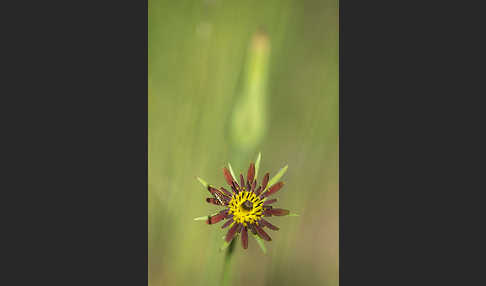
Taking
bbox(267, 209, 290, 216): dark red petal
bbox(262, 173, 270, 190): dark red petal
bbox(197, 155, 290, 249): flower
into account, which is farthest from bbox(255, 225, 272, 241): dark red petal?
bbox(262, 173, 270, 190): dark red petal

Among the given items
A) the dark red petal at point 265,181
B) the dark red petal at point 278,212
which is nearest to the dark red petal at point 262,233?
the dark red petal at point 278,212

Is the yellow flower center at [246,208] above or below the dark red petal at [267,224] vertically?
above

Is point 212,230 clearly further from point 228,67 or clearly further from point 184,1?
point 184,1

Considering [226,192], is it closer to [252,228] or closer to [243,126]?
[252,228]

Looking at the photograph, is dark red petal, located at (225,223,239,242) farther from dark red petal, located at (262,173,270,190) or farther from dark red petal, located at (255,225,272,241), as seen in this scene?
dark red petal, located at (262,173,270,190)

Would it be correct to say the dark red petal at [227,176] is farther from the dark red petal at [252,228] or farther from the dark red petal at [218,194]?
the dark red petal at [252,228]

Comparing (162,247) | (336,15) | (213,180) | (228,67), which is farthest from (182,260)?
(336,15)

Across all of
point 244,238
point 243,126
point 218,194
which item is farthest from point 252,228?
point 243,126
